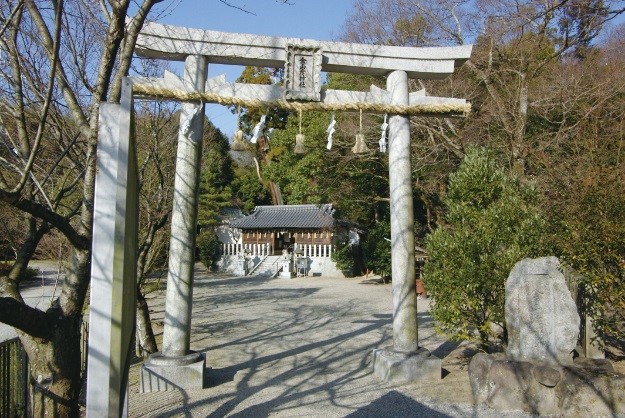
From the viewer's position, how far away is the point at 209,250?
109 ft

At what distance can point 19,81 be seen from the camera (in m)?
4.84

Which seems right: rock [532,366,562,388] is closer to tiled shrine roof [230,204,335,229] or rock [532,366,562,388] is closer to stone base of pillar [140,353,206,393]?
stone base of pillar [140,353,206,393]

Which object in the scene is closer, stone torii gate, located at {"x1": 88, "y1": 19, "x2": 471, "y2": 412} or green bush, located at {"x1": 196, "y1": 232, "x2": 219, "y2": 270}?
stone torii gate, located at {"x1": 88, "y1": 19, "x2": 471, "y2": 412}

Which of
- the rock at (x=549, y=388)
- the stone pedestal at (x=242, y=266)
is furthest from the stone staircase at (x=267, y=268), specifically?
the rock at (x=549, y=388)

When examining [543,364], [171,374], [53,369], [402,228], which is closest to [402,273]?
[402,228]

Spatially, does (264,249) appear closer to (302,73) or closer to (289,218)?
(289,218)

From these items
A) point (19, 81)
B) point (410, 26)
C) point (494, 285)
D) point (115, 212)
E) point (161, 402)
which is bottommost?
point (161, 402)

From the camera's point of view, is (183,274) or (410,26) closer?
(183,274)

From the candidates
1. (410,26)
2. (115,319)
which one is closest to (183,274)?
(115,319)

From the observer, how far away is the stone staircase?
30.6 meters

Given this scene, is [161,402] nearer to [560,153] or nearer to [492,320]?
[492,320]

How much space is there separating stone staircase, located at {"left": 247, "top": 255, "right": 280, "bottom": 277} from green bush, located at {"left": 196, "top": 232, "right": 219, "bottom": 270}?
3.23 metres

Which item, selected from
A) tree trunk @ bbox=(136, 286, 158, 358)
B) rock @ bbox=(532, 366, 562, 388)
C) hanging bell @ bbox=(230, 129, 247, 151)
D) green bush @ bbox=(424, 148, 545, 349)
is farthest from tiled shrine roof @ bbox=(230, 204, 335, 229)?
rock @ bbox=(532, 366, 562, 388)

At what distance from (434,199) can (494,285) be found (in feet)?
46.5
